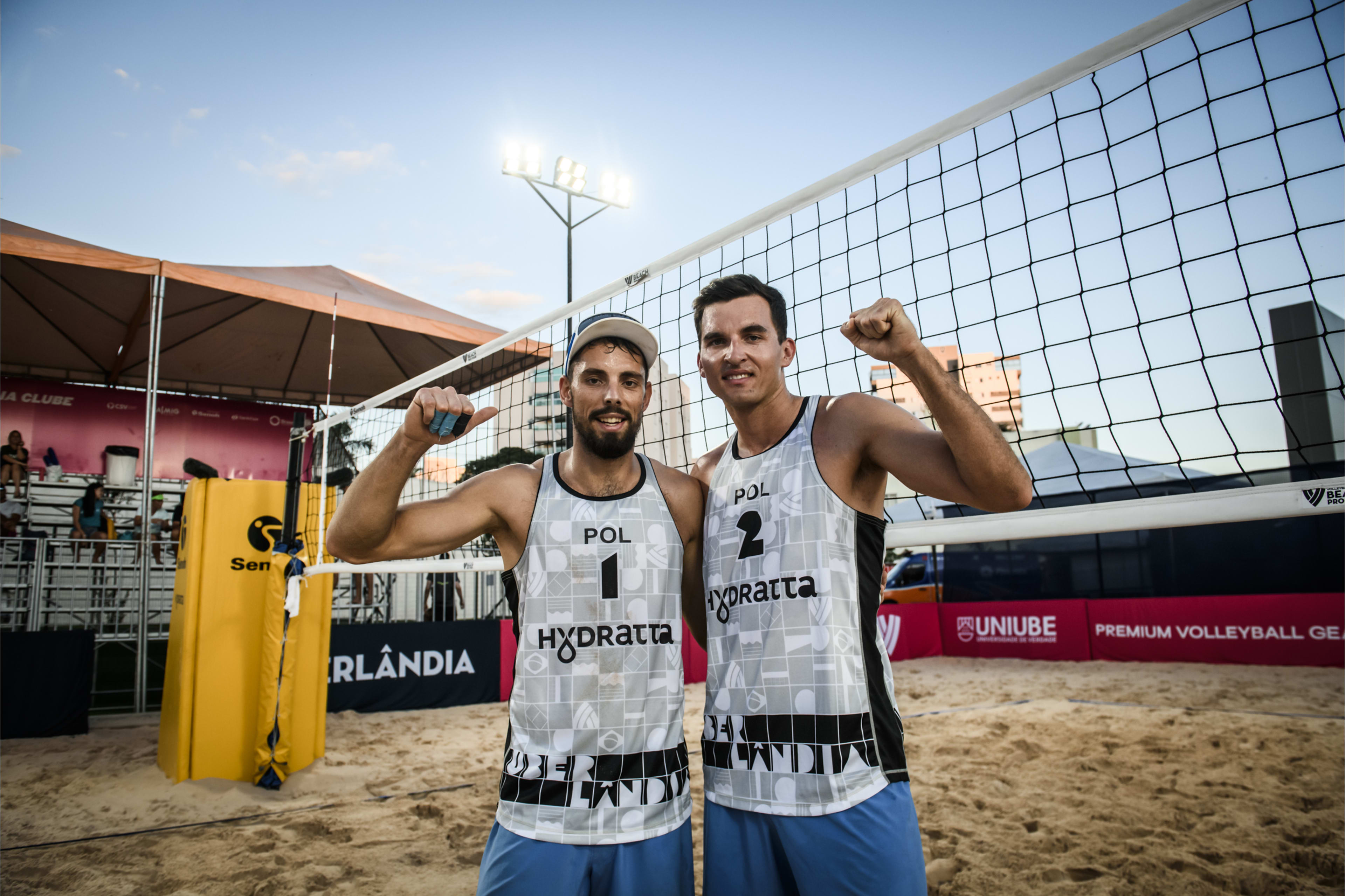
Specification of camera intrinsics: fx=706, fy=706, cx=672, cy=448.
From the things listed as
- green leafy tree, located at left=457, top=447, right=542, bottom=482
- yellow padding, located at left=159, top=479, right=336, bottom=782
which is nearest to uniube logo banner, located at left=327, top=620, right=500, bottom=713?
yellow padding, located at left=159, top=479, right=336, bottom=782

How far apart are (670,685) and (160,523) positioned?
1217cm

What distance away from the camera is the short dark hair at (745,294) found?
1.76 metres

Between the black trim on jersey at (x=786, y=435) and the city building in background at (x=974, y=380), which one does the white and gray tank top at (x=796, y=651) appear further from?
the city building in background at (x=974, y=380)

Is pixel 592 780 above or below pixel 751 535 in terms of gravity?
below

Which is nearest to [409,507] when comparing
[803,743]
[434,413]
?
[434,413]

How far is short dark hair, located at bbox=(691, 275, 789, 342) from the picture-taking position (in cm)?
176

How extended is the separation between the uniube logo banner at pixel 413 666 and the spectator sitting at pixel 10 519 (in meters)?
5.99

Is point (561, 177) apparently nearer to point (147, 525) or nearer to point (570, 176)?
point (570, 176)

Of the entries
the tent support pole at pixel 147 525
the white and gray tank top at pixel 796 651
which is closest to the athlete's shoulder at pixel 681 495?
the white and gray tank top at pixel 796 651

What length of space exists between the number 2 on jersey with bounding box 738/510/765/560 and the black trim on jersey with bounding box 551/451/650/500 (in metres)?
0.27

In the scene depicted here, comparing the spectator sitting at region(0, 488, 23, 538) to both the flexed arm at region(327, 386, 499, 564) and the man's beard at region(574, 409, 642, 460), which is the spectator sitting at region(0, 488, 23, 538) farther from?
the man's beard at region(574, 409, 642, 460)

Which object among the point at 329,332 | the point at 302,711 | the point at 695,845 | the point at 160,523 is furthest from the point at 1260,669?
the point at 160,523

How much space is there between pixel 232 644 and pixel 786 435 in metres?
4.05

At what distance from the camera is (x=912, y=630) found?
10.2 meters
